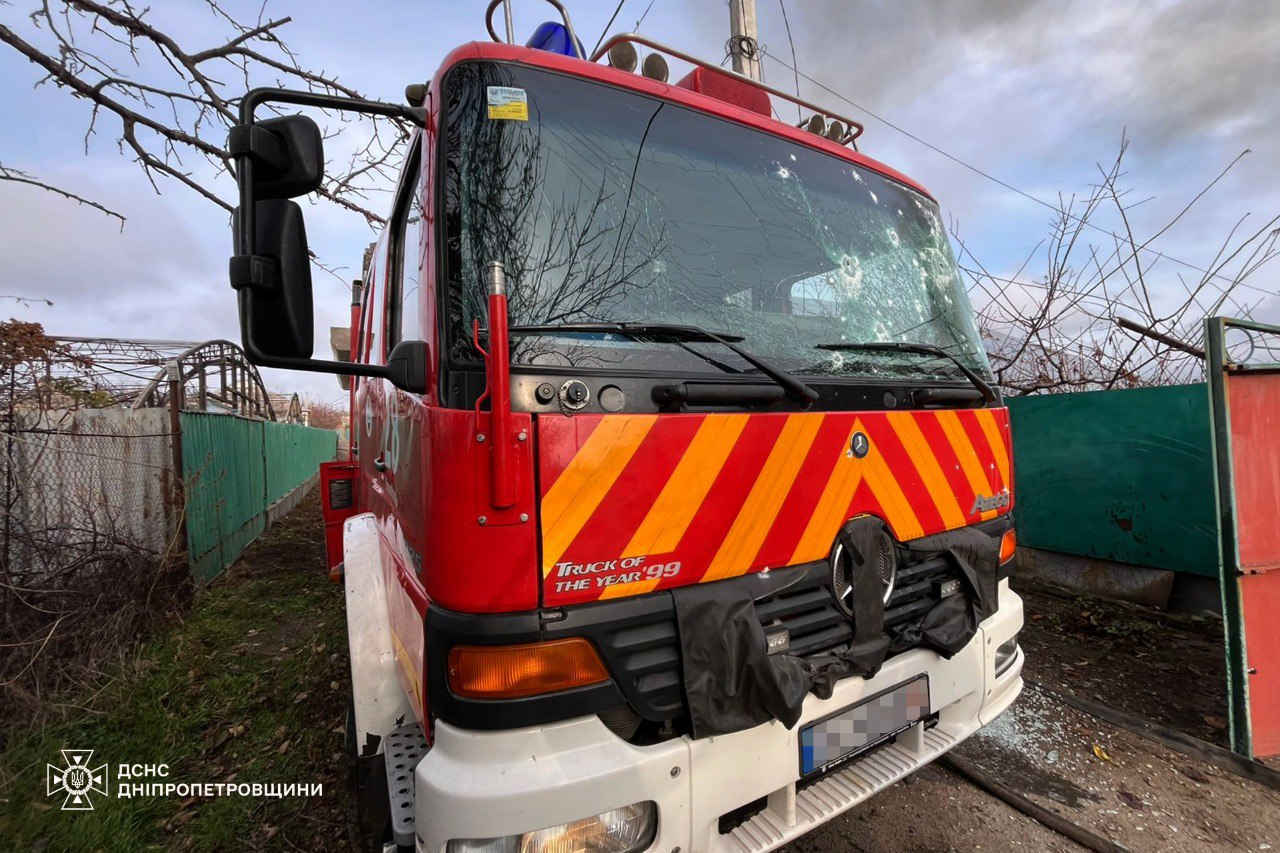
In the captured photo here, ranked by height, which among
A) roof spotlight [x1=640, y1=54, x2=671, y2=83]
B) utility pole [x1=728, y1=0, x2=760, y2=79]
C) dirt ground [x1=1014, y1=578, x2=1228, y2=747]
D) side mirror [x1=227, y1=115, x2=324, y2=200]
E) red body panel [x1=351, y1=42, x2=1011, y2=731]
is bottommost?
A: dirt ground [x1=1014, y1=578, x2=1228, y2=747]

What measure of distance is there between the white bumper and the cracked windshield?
922 millimetres

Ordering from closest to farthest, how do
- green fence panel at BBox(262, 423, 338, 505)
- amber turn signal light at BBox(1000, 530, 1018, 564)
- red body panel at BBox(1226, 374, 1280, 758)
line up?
amber turn signal light at BBox(1000, 530, 1018, 564) → red body panel at BBox(1226, 374, 1280, 758) → green fence panel at BBox(262, 423, 338, 505)

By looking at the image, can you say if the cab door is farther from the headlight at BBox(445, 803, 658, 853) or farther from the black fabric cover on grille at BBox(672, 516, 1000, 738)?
the black fabric cover on grille at BBox(672, 516, 1000, 738)

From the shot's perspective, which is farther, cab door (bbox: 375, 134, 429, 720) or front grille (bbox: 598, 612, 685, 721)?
cab door (bbox: 375, 134, 429, 720)

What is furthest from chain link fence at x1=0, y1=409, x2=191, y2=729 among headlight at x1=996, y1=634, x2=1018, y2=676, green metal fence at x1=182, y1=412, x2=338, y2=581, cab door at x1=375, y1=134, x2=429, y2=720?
headlight at x1=996, y1=634, x2=1018, y2=676

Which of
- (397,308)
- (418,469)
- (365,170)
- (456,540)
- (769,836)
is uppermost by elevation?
(365,170)

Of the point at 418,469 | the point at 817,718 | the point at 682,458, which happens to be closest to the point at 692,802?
the point at 817,718

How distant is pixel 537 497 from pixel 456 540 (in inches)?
8.1

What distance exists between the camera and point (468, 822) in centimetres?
132

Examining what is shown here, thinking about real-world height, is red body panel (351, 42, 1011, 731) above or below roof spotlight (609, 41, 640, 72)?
below

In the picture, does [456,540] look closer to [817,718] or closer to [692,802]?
[692,802]

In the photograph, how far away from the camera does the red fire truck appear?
1.39m

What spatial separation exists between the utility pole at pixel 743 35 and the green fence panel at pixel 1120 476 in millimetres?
3673

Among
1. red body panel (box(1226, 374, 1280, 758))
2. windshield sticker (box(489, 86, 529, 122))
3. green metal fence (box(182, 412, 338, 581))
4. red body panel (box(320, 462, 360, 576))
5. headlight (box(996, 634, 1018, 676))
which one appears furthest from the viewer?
green metal fence (box(182, 412, 338, 581))
